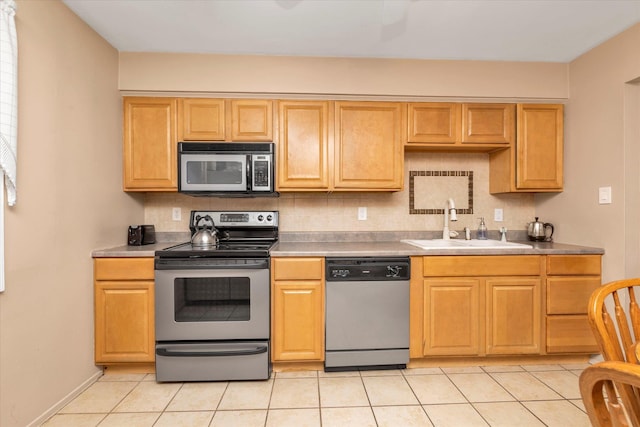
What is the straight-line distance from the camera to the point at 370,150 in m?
2.66

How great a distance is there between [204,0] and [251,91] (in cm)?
73

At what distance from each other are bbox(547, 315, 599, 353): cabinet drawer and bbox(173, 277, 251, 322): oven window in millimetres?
2213

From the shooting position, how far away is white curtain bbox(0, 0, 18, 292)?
1506 mm

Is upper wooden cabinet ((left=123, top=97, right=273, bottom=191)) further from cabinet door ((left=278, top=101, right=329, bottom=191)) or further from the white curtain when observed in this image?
the white curtain

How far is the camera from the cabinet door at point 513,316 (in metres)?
2.41

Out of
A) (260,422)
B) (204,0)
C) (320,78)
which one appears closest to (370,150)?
(320,78)

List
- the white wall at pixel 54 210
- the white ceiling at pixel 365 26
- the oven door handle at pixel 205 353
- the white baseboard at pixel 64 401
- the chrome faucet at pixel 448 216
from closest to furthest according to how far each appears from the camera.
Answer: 1. the white wall at pixel 54 210
2. the white baseboard at pixel 64 401
3. the white ceiling at pixel 365 26
4. the oven door handle at pixel 205 353
5. the chrome faucet at pixel 448 216

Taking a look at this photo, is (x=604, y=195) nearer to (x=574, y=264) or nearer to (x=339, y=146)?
(x=574, y=264)

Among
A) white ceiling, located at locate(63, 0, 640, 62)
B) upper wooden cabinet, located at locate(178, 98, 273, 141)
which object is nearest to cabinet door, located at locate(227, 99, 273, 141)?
upper wooden cabinet, located at locate(178, 98, 273, 141)

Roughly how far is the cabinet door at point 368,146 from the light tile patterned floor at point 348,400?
145cm

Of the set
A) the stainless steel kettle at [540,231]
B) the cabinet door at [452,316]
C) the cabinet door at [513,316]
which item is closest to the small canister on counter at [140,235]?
the cabinet door at [452,316]

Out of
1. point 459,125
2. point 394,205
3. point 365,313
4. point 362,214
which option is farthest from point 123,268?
point 459,125

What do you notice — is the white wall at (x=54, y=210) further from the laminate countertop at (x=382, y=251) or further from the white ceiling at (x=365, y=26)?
the white ceiling at (x=365, y=26)

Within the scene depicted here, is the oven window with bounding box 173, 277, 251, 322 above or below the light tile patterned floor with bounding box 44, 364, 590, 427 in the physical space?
above
